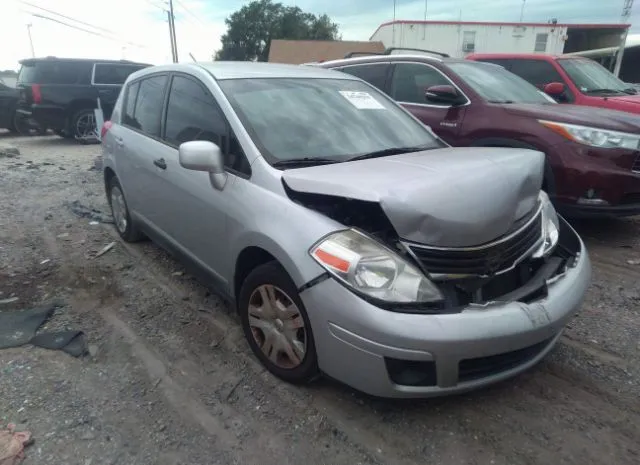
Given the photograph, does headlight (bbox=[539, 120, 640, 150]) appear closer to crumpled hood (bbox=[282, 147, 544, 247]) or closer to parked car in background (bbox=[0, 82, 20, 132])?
crumpled hood (bbox=[282, 147, 544, 247])

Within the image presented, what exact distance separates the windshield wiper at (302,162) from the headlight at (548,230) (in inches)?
49.3

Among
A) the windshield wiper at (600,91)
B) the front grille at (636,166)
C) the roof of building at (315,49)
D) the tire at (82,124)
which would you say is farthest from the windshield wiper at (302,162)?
the roof of building at (315,49)

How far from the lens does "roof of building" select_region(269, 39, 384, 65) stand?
23.0 metres

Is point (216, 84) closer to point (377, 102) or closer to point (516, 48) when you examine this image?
point (377, 102)

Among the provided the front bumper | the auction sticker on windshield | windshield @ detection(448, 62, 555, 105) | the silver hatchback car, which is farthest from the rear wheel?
the front bumper

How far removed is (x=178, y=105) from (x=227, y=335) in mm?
1718

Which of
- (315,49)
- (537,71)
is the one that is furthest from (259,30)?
(537,71)

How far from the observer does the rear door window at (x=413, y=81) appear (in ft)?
18.4

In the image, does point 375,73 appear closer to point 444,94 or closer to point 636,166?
point 444,94

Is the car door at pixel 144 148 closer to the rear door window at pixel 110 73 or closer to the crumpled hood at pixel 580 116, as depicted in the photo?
the crumpled hood at pixel 580 116

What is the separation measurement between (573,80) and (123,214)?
22.2 feet

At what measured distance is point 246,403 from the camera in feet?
8.43

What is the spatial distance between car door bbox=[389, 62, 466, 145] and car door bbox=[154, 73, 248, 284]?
9.66ft

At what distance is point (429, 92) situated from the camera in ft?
17.3
